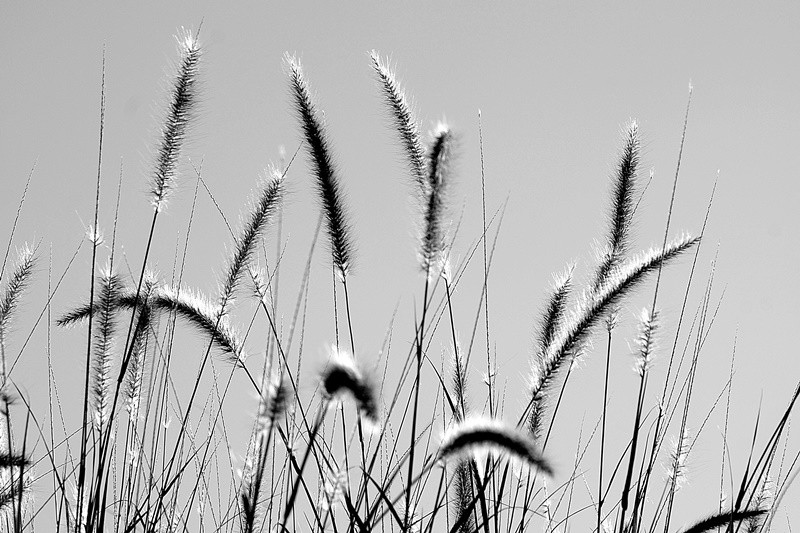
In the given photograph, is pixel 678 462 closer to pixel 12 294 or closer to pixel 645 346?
pixel 645 346

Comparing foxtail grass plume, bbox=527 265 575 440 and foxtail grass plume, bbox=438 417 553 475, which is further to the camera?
foxtail grass plume, bbox=527 265 575 440

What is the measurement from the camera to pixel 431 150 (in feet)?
6.36

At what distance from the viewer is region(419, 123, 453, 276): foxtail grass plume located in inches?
75.9

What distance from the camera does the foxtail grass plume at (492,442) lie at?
4.29ft

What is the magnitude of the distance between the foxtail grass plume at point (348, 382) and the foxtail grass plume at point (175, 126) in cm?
148

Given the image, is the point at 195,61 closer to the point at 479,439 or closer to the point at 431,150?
the point at 431,150

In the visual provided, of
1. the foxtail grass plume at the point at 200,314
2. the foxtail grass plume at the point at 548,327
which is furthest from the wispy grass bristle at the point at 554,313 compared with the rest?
the foxtail grass plume at the point at 200,314

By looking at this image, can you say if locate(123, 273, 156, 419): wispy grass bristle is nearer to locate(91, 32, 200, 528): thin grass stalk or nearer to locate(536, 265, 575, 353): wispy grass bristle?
locate(91, 32, 200, 528): thin grass stalk

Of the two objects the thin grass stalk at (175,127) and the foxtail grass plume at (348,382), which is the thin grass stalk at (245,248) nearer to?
the thin grass stalk at (175,127)

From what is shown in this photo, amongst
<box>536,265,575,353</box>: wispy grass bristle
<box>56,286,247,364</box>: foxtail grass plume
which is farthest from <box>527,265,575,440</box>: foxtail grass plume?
<box>56,286,247,364</box>: foxtail grass plume

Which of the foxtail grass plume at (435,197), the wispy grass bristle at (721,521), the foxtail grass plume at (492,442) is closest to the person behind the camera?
the foxtail grass plume at (492,442)

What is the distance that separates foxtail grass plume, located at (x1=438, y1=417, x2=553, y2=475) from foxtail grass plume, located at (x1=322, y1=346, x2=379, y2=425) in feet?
0.52

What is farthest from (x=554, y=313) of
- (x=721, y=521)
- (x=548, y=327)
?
(x=721, y=521)

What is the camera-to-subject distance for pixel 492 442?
4.48 feet
